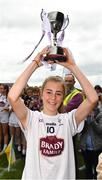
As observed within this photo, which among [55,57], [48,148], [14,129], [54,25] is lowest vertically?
[14,129]

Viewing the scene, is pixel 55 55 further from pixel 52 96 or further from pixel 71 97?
pixel 71 97

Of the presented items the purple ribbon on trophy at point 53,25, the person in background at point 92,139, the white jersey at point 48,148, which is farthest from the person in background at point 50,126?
the person in background at point 92,139

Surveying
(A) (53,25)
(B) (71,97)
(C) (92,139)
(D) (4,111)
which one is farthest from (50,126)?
(D) (4,111)

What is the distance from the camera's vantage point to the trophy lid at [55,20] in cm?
347

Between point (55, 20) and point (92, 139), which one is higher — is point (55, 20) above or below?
above

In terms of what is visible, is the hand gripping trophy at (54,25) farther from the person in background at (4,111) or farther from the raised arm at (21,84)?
the person in background at (4,111)

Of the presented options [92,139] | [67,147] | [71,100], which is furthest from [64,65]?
[92,139]

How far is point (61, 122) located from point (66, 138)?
13cm

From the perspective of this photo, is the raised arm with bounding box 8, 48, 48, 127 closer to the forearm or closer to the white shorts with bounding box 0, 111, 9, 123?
the forearm

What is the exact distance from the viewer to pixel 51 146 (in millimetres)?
3186

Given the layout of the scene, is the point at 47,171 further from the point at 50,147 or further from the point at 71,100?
the point at 71,100

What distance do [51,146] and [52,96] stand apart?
1.22 feet

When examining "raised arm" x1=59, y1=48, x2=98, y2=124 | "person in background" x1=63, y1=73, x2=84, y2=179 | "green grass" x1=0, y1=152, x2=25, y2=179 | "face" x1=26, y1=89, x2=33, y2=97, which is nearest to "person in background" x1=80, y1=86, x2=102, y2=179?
"person in background" x1=63, y1=73, x2=84, y2=179

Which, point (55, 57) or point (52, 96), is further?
point (52, 96)
